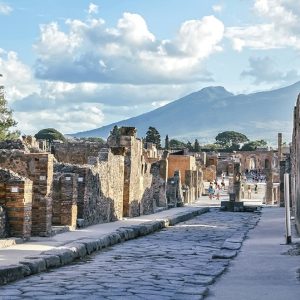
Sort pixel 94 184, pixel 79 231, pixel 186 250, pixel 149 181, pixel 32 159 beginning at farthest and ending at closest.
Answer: pixel 149 181
pixel 94 184
pixel 79 231
pixel 32 159
pixel 186 250

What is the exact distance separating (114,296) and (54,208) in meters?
11.8

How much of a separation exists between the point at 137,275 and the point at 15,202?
221 inches

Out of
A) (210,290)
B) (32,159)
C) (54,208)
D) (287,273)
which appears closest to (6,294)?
(210,290)

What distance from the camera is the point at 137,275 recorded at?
10828mm

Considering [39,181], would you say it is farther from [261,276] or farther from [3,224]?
[261,276]

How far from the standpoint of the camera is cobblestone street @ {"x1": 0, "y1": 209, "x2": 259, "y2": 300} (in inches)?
348

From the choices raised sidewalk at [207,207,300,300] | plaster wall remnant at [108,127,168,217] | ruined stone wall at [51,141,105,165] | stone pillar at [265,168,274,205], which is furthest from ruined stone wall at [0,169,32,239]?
stone pillar at [265,168,274,205]

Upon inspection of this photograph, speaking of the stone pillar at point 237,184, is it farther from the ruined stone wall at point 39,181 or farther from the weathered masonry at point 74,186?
the ruined stone wall at point 39,181

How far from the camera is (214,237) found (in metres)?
20.1

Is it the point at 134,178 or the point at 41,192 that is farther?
the point at 134,178

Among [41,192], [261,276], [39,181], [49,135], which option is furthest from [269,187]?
[49,135]

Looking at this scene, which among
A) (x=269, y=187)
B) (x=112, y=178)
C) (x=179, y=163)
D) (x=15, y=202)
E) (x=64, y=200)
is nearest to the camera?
Answer: (x=15, y=202)

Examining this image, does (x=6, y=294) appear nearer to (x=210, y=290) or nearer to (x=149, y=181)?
(x=210, y=290)

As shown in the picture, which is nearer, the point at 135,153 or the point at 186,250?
the point at 186,250
